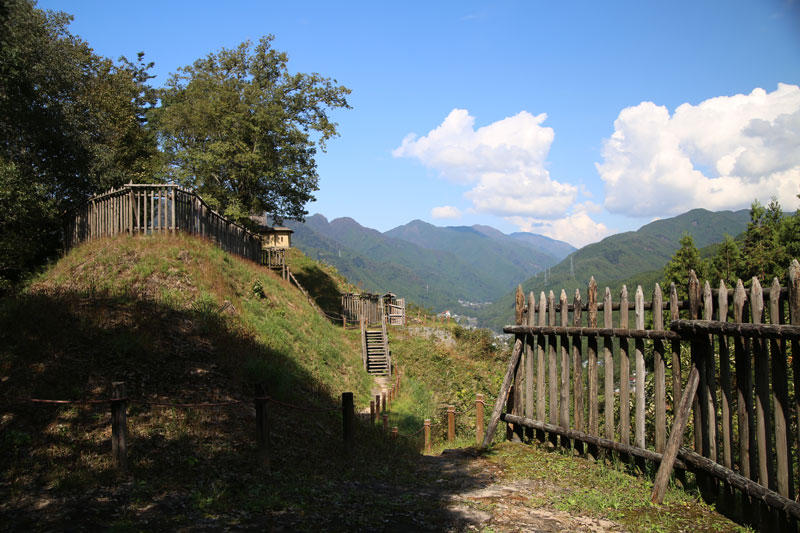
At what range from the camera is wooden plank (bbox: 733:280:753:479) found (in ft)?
16.8

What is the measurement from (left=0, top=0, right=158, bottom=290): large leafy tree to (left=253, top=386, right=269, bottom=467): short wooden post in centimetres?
1103

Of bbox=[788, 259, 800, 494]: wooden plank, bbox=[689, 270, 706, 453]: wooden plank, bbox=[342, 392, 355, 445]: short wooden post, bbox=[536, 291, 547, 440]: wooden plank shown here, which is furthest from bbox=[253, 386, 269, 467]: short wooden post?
bbox=[788, 259, 800, 494]: wooden plank

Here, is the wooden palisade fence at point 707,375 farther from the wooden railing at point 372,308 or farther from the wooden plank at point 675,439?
the wooden railing at point 372,308

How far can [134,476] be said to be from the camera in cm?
699

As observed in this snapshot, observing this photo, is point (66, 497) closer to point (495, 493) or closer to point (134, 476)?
point (134, 476)

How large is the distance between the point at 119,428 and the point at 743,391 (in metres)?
7.93

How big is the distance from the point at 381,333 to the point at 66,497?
22.5 metres

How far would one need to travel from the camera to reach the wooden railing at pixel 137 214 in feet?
58.3

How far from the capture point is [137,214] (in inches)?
697

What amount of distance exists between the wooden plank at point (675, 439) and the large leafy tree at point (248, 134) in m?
24.4

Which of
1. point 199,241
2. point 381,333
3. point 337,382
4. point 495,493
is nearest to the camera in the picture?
point 495,493

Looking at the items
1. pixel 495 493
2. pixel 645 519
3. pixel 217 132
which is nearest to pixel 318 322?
pixel 217 132

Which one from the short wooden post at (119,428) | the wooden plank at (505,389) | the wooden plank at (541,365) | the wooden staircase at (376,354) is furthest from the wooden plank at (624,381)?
the wooden staircase at (376,354)

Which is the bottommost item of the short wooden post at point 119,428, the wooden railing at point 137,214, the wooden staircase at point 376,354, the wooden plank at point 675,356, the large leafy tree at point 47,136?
the wooden staircase at point 376,354
